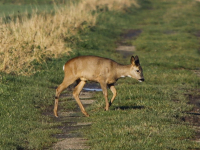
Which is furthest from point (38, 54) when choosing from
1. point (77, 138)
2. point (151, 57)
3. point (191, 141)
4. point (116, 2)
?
point (116, 2)

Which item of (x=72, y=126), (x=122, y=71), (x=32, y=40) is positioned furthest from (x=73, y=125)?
(x=32, y=40)

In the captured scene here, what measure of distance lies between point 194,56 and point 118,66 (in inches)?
451

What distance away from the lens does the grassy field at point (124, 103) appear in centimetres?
839

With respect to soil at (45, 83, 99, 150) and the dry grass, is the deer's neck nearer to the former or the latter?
soil at (45, 83, 99, 150)

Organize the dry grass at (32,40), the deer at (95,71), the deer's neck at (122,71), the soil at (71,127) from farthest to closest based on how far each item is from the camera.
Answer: the dry grass at (32,40) < the deer's neck at (122,71) < the deer at (95,71) < the soil at (71,127)

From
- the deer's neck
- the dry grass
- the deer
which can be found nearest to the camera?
the deer

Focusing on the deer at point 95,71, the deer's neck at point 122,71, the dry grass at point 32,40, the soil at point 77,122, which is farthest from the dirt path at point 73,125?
the dry grass at point 32,40

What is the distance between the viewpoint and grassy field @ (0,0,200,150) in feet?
27.5

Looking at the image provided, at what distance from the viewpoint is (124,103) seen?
39.0ft

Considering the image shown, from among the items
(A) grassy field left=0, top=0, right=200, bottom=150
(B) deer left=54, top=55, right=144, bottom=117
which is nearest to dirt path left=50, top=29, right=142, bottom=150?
(A) grassy field left=0, top=0, right=200, bottom=150

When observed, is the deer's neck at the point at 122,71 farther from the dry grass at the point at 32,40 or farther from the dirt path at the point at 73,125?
the dry grass at the point at 32,40

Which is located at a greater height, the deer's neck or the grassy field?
the deer's neck

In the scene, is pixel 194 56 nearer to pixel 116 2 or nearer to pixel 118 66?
pixel 118 66

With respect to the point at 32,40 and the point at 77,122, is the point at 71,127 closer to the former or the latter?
the point at 77,122
